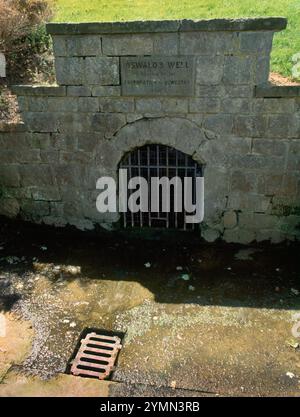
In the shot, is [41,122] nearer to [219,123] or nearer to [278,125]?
[219,123]

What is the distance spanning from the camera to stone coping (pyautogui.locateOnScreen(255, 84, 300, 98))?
462 cm

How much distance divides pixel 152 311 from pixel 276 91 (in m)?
2.93

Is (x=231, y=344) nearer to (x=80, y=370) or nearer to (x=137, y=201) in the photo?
(x=80, y=370)

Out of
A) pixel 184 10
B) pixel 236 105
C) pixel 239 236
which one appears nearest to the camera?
pixel 236 105

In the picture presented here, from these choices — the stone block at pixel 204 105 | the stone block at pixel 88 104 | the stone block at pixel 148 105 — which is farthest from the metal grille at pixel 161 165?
the stone block at pixel 88 104

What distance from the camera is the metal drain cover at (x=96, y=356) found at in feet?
12.5

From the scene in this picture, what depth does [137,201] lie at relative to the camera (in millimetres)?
5652

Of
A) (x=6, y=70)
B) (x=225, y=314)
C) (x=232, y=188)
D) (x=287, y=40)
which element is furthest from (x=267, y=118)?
(x=6, y=70)

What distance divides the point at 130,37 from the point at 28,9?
13.9ft

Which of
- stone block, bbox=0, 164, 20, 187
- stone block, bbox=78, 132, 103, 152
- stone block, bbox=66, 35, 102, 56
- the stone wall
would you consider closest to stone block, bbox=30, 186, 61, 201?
the stone wall

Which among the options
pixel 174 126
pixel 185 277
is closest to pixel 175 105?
pixel 174 126

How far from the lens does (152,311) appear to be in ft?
14.8

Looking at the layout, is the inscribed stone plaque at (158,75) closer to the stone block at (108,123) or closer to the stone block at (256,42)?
the stone block at (108,123)

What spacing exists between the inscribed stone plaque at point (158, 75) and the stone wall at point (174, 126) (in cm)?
6
